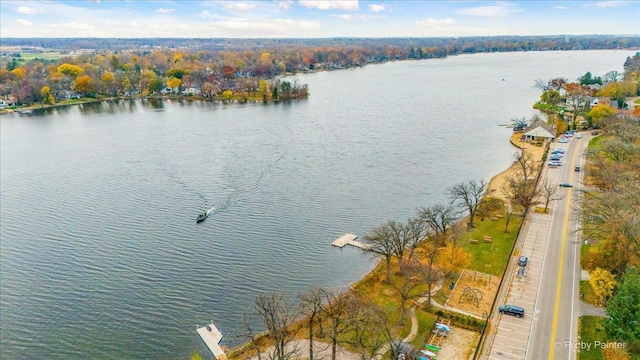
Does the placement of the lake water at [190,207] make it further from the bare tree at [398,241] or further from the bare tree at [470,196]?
the bare tree at [398,241]

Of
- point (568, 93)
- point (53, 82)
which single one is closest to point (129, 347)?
point (568, 93)

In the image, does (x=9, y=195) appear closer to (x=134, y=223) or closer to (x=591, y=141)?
(x=134, y=223)

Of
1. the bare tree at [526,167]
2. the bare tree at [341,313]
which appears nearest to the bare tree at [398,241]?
the bare tree at [341,313]

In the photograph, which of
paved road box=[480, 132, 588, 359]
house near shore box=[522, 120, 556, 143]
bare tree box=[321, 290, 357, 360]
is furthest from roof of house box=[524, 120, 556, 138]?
bare tree box=[321, 290, 357, 360]

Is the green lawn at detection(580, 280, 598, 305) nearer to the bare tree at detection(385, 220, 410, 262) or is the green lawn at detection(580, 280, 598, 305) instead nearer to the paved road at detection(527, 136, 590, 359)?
the paved road at detection(527, 136, 590, 359)

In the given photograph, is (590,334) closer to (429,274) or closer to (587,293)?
(587,293)

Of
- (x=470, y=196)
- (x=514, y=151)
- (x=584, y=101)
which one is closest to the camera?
(x=470, y=196)

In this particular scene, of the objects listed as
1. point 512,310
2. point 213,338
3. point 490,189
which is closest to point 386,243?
point 512,310
